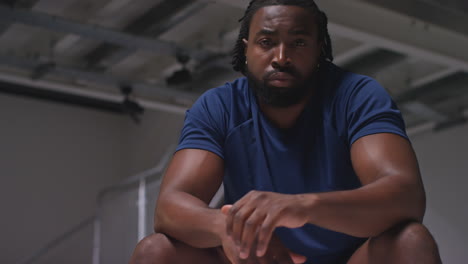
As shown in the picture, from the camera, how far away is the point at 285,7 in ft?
4.42

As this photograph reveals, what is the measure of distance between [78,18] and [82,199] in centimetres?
402

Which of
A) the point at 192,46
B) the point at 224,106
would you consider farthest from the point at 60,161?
the point at 224,106

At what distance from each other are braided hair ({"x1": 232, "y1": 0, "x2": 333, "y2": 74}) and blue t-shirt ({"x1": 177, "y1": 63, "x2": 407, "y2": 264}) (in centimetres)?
5

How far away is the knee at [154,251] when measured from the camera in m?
1.19

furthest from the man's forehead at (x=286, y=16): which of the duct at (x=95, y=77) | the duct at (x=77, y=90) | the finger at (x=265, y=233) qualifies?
the duct at (x=77, y=90)

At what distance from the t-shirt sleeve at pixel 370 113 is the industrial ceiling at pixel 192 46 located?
2.48 meters

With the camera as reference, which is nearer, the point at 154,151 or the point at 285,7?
the point at 285,7

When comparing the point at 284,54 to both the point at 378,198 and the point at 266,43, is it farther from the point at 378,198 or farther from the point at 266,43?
the point at 378,198

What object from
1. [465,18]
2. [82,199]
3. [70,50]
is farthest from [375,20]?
[82,199]

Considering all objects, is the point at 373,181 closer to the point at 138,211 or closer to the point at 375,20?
the point at 375,20

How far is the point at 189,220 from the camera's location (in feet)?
3.84

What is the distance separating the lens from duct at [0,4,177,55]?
433cm

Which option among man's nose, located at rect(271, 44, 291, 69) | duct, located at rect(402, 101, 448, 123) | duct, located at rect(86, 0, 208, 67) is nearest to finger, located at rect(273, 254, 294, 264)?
man's nose, located at rect(271, 44, 291, 69)

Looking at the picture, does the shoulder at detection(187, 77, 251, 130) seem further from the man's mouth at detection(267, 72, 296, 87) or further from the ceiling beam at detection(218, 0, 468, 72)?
the ceiling beam at detection(218, 0, 468, 72)
